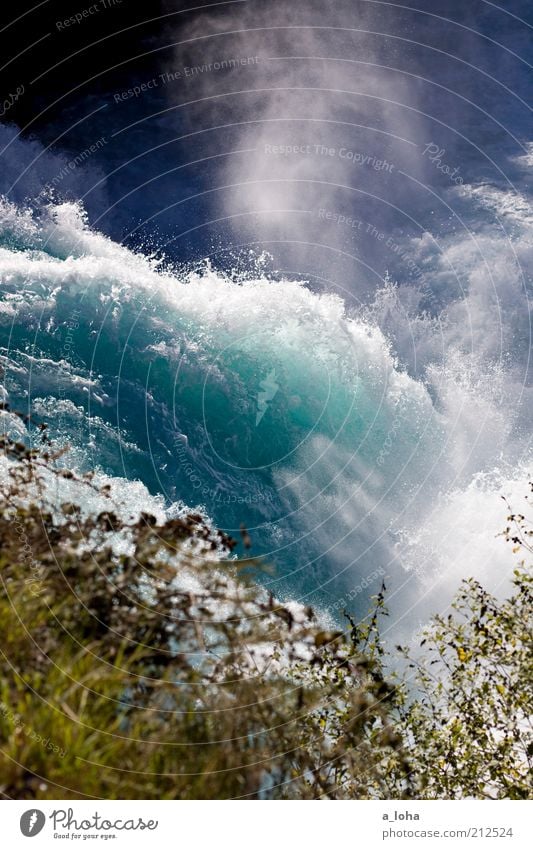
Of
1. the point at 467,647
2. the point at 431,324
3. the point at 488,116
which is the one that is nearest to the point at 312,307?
the point at 431,324

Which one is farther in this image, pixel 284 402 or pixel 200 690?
pixel 284 402

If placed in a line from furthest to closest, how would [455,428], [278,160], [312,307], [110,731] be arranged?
[312,307]
[455,428]
[278,160]
[110,731]

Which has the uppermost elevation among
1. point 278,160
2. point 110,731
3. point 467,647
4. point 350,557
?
point 278,160

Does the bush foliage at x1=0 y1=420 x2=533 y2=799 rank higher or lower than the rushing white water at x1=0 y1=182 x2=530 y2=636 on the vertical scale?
lower

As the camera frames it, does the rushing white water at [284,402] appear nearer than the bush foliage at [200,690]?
No

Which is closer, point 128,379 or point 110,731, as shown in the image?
point 110,731

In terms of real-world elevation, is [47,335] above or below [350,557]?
above

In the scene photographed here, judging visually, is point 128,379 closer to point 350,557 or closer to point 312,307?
point 312,307

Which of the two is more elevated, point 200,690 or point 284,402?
point 284,402

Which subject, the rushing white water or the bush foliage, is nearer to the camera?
the bush foliage

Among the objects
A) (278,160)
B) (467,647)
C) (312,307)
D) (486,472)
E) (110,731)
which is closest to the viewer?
(110,731)

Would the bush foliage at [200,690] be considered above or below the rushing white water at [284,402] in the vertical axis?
below
